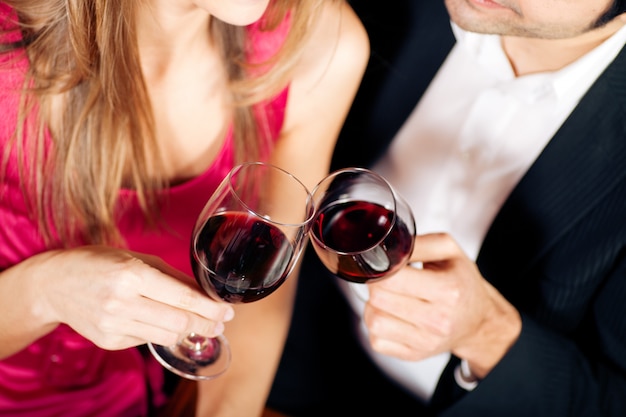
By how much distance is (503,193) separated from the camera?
59.6 inches

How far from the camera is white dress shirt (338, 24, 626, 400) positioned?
1.46 m

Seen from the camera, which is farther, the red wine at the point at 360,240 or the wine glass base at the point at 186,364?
the wine glass base at the point at 186,364

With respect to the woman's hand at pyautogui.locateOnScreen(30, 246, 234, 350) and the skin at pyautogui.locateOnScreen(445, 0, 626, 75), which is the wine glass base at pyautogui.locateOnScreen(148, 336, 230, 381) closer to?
the woman's hand at pyautogui.locateOnScreen(30, 246, 234, 350)

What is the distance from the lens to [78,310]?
98cm

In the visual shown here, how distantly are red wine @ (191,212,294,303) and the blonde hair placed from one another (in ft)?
1.24

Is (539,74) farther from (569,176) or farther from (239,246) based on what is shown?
(239,246)

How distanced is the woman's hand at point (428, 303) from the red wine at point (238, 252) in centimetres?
25

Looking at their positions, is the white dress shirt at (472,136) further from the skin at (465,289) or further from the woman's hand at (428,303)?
the woman's hand at (428,303)

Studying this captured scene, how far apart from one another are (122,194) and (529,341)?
2.72 feet

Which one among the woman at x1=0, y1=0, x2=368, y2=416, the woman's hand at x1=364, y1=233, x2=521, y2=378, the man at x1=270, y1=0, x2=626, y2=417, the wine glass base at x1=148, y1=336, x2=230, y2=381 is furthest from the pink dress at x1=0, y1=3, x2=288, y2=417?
the woman's hand at x1=364, y1=233, x2=521, y2=378

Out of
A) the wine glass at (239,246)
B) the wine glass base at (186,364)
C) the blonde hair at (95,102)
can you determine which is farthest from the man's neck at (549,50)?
the wine glass base at (186,364)

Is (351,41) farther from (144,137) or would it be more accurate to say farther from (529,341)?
(529,341)

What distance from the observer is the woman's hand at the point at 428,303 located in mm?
1131

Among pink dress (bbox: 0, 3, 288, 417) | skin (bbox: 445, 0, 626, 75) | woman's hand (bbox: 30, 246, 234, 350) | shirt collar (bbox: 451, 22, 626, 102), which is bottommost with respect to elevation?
pink dress (bbox: 0, 3, 288, 417)
